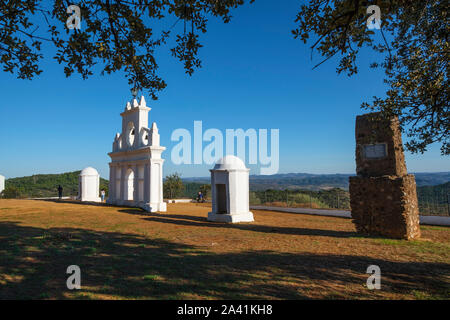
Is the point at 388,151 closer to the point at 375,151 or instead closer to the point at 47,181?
the point at 375,151

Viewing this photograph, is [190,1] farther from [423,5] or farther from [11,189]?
[11,189]

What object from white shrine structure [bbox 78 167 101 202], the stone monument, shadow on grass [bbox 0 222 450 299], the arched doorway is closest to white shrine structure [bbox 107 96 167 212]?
the arched doorway

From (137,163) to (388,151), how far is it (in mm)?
17136

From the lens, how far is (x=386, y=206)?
30.9 feet

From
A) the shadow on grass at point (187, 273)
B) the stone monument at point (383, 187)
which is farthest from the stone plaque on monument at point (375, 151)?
the shadow on grass at point (187, 273)

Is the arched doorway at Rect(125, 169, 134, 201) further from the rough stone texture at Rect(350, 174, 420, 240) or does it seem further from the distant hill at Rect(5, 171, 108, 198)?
the distant hill at Rect(5, 171, 108, 198)

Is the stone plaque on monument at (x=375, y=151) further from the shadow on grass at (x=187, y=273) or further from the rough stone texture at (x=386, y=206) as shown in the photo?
the shadow on grass at (x=187, y=273)

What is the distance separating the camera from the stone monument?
359 inches

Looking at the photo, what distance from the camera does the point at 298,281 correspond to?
5113 millimetres

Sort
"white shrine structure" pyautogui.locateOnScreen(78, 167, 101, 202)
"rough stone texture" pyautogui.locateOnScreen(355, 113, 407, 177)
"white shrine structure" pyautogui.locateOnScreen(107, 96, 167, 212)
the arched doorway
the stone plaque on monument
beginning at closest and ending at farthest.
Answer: "rough stone texture" pyautogui.locateOnScreen(355, 113, 407, 177) → the stone plaque on monument → "white shrine structure" pyautogui.locateOnScreen(107, 96, 167, 212) → the arched doorway → "white shrine structure" pyautogui.locateOnScreen(78, 167, 101, 202)

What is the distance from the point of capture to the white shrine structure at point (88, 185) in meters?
29.1

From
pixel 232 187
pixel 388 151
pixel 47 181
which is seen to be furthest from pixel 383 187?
pixel 47 181

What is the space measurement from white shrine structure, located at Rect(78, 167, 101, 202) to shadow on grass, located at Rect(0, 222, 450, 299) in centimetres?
2296
